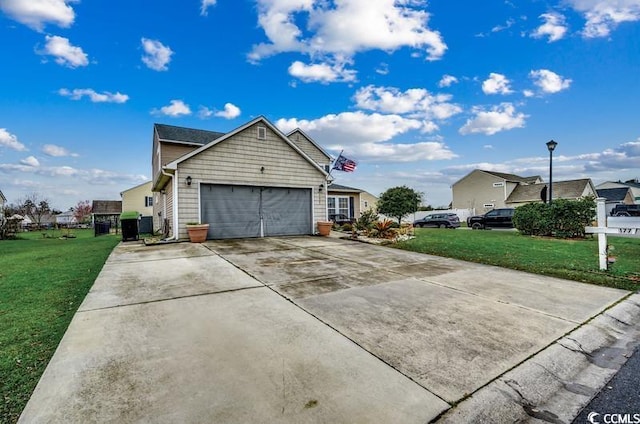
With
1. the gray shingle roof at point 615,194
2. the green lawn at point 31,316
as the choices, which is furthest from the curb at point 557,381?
the gray shingle roof at point 615,194

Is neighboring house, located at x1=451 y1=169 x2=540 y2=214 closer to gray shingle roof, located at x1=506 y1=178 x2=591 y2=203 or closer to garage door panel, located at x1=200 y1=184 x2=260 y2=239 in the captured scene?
gray shingle roof, located at x1=506 y1=178 x2=591 y2=203

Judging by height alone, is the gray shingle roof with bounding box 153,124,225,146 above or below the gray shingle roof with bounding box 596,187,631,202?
above

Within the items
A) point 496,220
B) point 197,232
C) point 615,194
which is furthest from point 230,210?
point 615,194

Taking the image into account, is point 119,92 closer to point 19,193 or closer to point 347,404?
point 347,404

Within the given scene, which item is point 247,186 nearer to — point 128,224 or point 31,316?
point 128,224

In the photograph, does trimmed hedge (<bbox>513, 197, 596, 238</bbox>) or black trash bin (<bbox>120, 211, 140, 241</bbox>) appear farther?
black trash bin (<bbox>120, 211, 140, 241</bbox>)

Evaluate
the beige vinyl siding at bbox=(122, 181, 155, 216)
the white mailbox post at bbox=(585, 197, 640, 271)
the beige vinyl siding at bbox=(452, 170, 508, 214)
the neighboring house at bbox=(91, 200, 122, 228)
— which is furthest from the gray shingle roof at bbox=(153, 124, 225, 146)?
the beige vinyl siding at bbox=(452, 170, 508, 214)

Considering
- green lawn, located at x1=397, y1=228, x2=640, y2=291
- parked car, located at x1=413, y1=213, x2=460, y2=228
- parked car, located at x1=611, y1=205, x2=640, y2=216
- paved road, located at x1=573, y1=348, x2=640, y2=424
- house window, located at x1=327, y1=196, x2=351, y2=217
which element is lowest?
paved road, located at x1=573, y1=348, x2=640, y2=424

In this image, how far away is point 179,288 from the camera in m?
4.57

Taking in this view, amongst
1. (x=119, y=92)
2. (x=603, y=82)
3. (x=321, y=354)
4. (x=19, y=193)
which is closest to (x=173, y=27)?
(x=119, y=92)

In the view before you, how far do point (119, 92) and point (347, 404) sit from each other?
704 inches

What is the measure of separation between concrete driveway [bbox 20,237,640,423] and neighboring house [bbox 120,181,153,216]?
35589mm

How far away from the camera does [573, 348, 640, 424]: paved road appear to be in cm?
189

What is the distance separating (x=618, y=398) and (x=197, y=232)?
1036 cm
